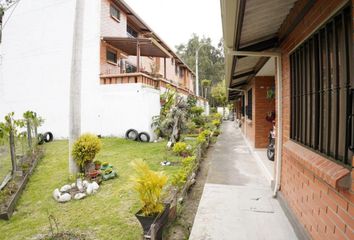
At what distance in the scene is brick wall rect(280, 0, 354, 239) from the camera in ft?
7.14

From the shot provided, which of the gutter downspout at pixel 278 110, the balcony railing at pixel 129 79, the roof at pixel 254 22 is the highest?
the balcony railing at pixel 129 79

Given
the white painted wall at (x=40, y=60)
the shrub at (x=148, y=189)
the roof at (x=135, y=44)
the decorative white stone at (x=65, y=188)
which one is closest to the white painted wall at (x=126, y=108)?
the white painted wall at (x=40, y=60)

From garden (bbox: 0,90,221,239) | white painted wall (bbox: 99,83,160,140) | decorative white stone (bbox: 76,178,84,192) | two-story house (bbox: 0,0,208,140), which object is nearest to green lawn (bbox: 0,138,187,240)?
garden (bbox: 0,90,221,239)

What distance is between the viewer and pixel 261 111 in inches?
380

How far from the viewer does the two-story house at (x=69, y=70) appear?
11945 mm

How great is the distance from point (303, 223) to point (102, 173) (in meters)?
5.06

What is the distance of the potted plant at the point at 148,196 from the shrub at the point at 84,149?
11.7 ft

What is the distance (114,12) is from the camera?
→ 14.5 m

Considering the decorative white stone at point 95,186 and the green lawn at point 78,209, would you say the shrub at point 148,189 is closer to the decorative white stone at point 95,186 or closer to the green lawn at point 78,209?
the green lawn at point 78,209

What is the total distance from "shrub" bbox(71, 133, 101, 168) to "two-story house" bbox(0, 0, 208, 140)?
498 cm

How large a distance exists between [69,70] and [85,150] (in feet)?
25.7

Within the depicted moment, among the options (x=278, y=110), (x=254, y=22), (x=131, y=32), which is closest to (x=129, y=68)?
(x=131, y=32)

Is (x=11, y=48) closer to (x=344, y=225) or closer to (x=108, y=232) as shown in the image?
(x=108, y=232)

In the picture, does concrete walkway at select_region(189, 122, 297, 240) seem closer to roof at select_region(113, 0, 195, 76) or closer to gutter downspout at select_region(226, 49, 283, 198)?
gutter downspout at select_region(226, 49, 283, 198)
